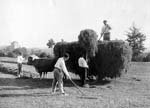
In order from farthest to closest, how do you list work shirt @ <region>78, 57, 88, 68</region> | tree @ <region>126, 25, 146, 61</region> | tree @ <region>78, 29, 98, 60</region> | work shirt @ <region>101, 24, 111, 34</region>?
1. tree @ <region>126, 25, 146, 61</region>
2. work shirt @ <region>101, 24, 111, 34</region>
3. tree @ <region>78, 29, 98, 60</region>
4. work shirt @ <region>78, 57, 88, 68</region>

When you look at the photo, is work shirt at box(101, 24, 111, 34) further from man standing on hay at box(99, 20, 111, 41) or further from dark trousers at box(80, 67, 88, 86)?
dark trousers at box(80, 67, 88, 86)

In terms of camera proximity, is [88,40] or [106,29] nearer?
[88,40]

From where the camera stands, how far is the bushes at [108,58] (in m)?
12.8

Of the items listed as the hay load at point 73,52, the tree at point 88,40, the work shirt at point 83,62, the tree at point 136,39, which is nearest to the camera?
the work shirt at point 83,62

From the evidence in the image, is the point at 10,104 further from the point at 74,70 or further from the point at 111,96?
the point at 74,70

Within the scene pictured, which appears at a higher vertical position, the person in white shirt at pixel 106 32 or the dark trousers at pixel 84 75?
the person in white shirt at pixel 106 32

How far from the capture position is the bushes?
505 inches

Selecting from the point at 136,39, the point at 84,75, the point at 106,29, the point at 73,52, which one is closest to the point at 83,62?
the point at 84,75

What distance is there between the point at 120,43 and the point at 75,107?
611cm

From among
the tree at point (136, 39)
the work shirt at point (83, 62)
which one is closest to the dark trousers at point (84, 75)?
the work shirt at point (83, 62)

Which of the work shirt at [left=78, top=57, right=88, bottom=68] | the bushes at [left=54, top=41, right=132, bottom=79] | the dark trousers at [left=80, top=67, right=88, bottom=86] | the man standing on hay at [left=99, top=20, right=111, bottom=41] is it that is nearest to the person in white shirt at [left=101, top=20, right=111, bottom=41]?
the man standing on hay at [left=99, top=20, right=111, bottom=41]

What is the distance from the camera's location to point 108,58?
43.1 ft

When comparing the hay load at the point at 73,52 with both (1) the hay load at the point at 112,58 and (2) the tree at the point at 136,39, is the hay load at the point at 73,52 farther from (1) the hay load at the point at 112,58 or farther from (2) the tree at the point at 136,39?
(2) the tree at the point at 136,39

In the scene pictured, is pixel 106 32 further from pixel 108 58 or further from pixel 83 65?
pixel 83 65
